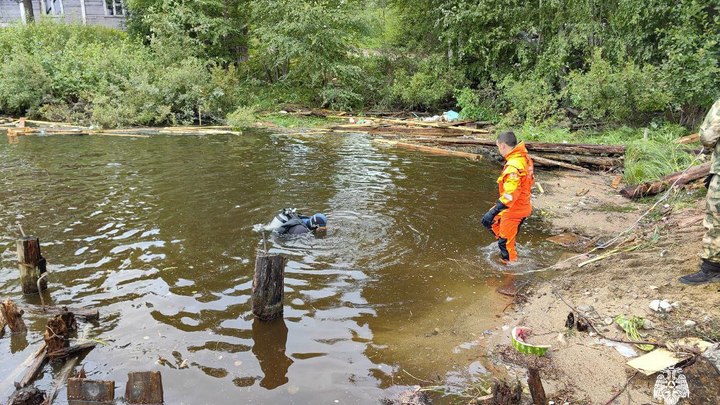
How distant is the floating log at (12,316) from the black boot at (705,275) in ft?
21.8

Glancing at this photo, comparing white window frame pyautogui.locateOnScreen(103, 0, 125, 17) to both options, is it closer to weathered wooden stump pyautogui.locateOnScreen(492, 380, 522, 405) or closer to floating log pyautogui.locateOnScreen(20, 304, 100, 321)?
floating log pyautogui.locateOnScreen(20, 304, 100, 321)

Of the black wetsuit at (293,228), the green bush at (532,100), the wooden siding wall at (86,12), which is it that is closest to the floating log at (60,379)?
the black wetsuit at (293,228)

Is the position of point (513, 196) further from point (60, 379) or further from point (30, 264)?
point (30, 264)

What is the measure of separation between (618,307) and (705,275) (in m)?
0.96

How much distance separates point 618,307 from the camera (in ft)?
16.2

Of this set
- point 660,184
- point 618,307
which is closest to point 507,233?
point 618,307

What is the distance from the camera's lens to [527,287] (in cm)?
609

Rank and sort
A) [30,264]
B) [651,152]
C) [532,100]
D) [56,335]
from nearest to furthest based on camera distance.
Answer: [56,335] → [30,264] → [651,152] → [532,100]

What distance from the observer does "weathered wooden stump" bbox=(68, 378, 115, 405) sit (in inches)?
157

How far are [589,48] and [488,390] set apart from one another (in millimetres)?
16868

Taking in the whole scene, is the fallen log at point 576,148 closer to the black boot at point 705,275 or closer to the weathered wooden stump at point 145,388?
the black boot at point 705,275

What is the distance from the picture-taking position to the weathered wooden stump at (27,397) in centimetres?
379

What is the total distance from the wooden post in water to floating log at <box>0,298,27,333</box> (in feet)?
2.12

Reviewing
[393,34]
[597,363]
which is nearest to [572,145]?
[597,363]
